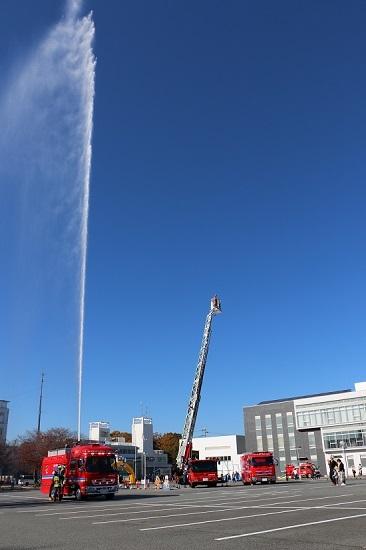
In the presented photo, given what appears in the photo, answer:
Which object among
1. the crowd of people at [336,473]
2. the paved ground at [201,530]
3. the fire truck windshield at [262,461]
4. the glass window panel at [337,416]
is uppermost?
the glass window panel at [337,416]

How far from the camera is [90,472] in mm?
30688

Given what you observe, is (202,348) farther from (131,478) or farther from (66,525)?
(66,525)

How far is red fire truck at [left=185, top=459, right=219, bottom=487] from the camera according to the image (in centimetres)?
4897

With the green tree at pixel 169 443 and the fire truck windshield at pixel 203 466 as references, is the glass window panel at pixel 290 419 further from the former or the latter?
the fire truck windshield at pixel 203 466

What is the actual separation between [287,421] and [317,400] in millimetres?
9367

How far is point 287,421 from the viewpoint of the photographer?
356 ft

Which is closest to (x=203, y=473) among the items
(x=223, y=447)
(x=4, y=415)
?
(x=223, y=447)

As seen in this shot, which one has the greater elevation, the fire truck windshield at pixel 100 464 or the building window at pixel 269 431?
the building window at pixel 269 431

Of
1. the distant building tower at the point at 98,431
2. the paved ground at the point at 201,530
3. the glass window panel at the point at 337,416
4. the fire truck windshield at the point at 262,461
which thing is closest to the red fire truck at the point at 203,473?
the fire truck windshield at the point at 262,461

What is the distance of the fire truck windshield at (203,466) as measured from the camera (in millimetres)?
49344

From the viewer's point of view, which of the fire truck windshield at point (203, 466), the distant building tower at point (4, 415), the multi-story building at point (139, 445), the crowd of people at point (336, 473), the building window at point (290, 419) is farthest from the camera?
the distant building tower at point (4, 415)

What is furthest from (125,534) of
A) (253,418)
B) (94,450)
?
(253,418)

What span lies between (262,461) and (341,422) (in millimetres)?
55041

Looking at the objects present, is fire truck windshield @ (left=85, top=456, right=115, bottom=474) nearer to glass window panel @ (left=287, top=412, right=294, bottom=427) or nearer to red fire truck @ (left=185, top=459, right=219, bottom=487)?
red fire truck @ (left=185, top=459, right=219, bottom=487)
